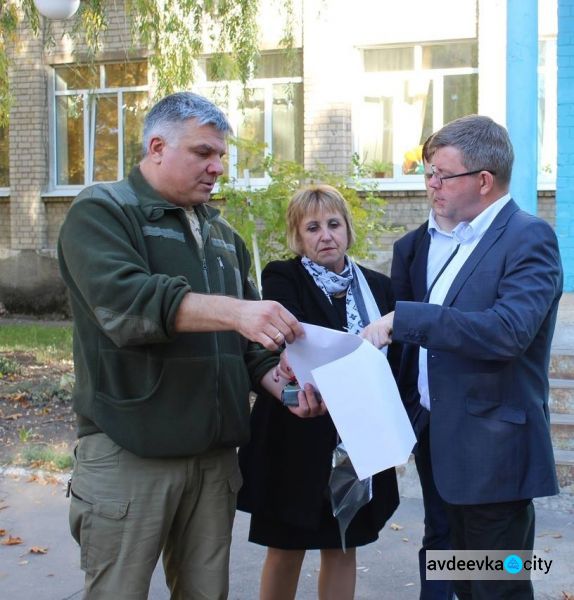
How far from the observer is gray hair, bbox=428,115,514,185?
9.57ft

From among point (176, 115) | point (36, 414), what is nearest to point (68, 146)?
point (36, 414)

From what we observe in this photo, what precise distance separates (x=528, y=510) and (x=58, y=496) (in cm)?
366

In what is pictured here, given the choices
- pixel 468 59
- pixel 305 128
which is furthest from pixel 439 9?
pixel 305 128

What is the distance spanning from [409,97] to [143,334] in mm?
11005

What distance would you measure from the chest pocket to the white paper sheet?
0.36 meters

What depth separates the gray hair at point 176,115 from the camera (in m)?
2.77

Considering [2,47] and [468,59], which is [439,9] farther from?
[2,47]

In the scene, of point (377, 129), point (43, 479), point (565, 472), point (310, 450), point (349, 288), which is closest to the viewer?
point (310, 450)

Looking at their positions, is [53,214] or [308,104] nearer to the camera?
[308,104]

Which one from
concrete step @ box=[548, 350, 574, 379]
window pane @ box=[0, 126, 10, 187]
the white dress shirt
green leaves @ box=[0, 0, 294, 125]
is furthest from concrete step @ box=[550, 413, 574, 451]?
window pane @ box=[0, 126, 10, 187]

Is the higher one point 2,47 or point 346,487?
point 2,47

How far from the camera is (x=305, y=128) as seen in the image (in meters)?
13.0

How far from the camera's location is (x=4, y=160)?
603 inches

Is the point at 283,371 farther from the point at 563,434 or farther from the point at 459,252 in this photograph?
the point at 563,434
